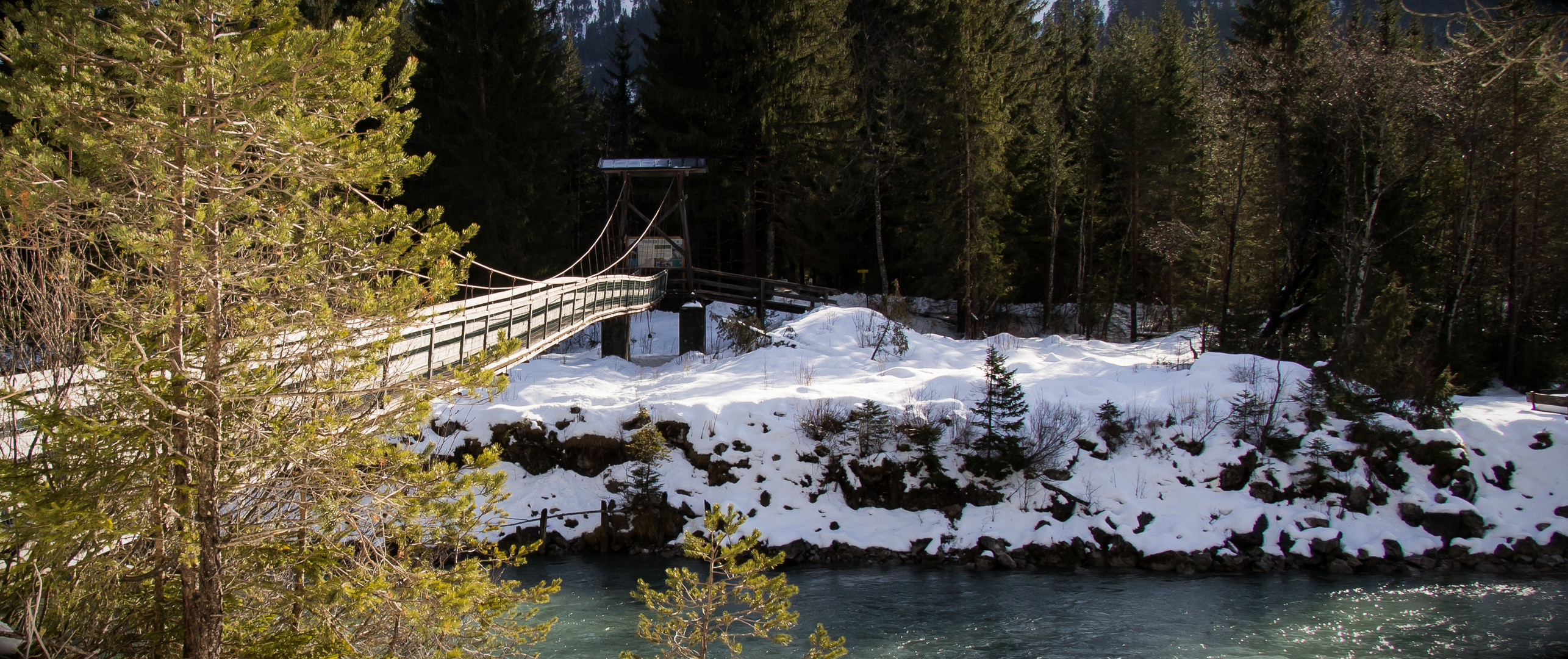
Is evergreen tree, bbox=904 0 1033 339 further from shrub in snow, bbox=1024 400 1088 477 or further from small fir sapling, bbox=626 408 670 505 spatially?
small fir sapling, bbox=626 408 670 505

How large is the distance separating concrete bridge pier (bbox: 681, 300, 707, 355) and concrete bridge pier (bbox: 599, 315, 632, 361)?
1.24 meters

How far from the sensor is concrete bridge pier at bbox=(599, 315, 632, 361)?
Answer: 17547 mm

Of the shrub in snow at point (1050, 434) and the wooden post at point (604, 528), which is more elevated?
the shrub in snow at point (1050, 434)

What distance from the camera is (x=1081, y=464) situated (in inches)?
472

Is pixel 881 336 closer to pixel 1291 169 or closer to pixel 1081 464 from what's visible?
pixel 1081 464

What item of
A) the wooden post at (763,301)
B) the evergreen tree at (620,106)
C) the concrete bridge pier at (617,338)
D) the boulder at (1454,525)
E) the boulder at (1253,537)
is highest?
the evergreen tree at (620,106)

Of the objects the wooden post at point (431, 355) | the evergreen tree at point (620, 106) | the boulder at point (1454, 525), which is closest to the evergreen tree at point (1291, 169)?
the boulder at point (1454, 525)

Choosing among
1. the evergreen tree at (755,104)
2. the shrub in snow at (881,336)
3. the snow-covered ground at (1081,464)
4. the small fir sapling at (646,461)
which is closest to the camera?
the snow-covered ground at (1081,464)

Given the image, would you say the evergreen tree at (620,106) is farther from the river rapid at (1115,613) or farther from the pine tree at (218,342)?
the pine tree at (218,342)

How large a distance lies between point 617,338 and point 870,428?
7.41 m

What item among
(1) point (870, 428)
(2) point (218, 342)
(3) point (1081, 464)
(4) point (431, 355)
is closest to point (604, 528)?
(1) point (870, 428)

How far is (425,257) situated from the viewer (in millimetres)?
3822

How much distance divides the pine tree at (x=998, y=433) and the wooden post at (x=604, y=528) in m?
4.91

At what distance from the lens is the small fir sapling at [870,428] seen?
470 inches
